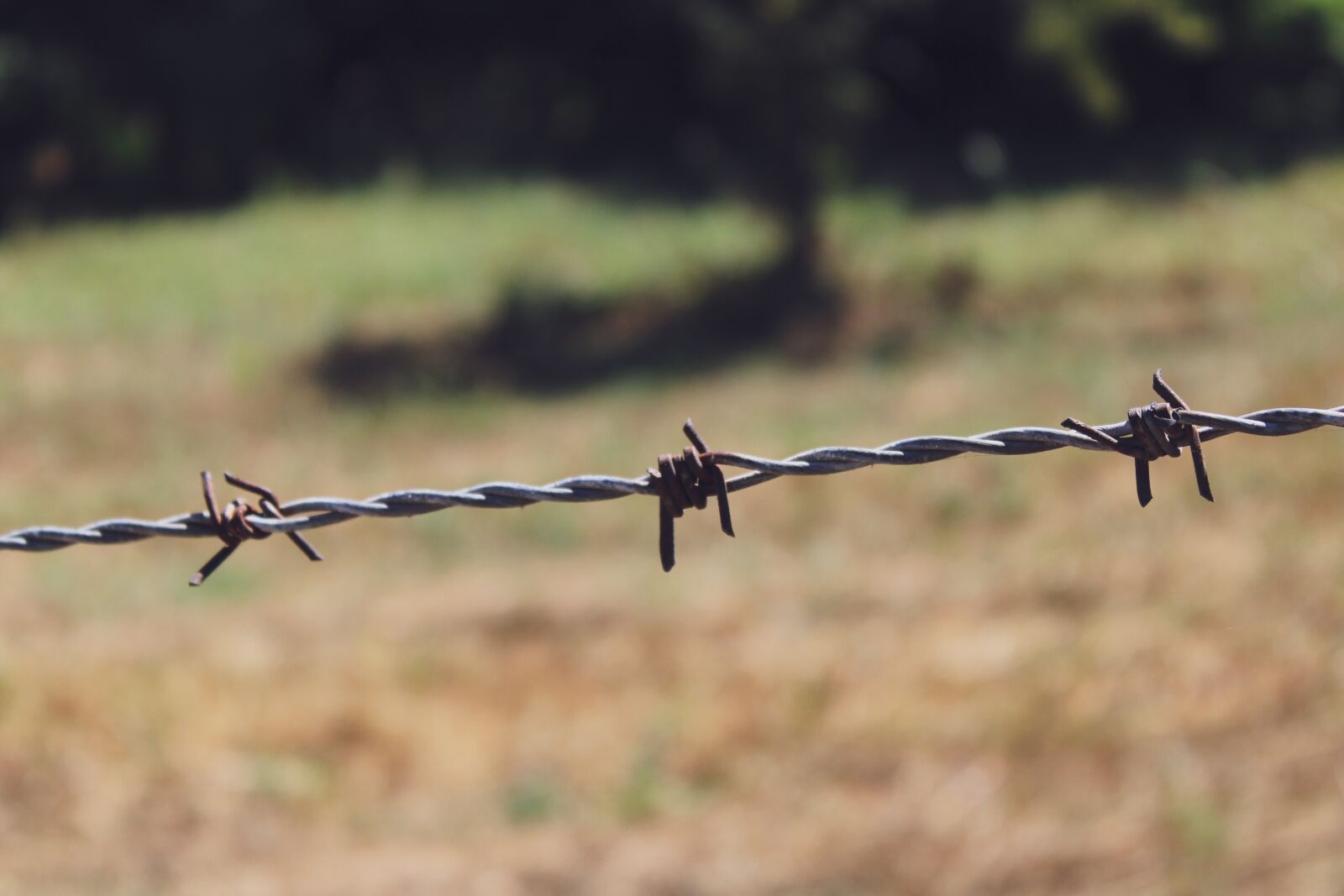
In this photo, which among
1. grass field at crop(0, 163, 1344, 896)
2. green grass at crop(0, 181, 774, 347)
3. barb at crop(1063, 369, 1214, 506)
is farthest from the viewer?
green grass at crop(0, 181, 774, 347)

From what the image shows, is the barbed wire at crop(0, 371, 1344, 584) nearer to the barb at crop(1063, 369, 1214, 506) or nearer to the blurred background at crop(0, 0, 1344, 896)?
the barb at crop(1063, 369, 1214, 506)

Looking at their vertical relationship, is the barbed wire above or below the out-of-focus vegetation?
below

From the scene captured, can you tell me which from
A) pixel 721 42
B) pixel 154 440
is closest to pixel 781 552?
pixel 154 440

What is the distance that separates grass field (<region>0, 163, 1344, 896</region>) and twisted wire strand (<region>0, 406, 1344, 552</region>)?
9.00 feet

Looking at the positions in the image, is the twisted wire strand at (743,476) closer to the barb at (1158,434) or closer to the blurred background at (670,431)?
the barb at (1158,434)

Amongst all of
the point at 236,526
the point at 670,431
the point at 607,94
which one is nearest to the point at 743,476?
the point at 236,526

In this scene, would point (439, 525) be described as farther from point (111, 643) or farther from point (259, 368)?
point (259, 368)

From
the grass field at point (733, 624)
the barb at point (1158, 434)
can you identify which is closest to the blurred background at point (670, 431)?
the grass field at point (733, 624)

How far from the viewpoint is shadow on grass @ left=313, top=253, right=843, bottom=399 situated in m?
12.2

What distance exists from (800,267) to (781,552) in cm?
611

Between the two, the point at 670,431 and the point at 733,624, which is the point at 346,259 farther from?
the point at 733,624

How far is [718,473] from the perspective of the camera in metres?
1.65

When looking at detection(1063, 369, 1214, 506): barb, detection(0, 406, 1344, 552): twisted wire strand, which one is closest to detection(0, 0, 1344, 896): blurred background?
detection(0, 406, 1344, 552): twisted wire strand

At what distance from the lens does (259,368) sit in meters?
12.3
